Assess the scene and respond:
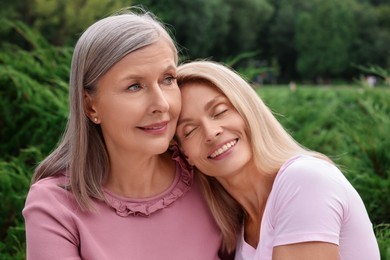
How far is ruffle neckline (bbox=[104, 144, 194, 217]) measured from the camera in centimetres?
225

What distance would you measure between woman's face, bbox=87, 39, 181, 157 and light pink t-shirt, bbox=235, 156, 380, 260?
19.4 inches

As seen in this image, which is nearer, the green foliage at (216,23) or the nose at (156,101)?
the nose at (156,101)

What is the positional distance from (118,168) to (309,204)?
810 mm

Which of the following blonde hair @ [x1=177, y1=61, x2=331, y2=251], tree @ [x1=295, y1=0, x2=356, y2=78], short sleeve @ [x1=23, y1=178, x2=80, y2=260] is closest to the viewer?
short sleeve @ [x1=23, y1=178, x2=80, y2=260]

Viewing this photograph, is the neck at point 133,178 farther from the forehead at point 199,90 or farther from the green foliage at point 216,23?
the green foliage at point 216,23

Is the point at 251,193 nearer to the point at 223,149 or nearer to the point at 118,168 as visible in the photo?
the point at 223,149

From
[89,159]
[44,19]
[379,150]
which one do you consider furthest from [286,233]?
[44,19]

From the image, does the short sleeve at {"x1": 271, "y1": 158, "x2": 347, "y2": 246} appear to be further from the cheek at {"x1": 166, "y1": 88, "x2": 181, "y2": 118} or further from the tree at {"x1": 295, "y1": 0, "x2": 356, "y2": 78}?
the tree at {"x1": 295, "y1": 0, "x2": 356, "y2": 78}

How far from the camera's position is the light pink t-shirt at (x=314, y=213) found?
1.92 m

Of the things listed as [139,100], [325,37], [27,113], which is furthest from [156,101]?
[325,37]

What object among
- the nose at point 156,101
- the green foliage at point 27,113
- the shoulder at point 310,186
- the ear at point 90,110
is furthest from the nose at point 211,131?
the green foliage at point 27,113

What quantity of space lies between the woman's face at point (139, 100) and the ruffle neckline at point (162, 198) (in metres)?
0.22

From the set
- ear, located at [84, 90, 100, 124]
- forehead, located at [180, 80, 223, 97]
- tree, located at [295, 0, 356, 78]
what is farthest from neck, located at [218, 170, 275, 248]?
tree, located at [295, 0, 356, 78]

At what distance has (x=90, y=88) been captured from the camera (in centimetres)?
216
